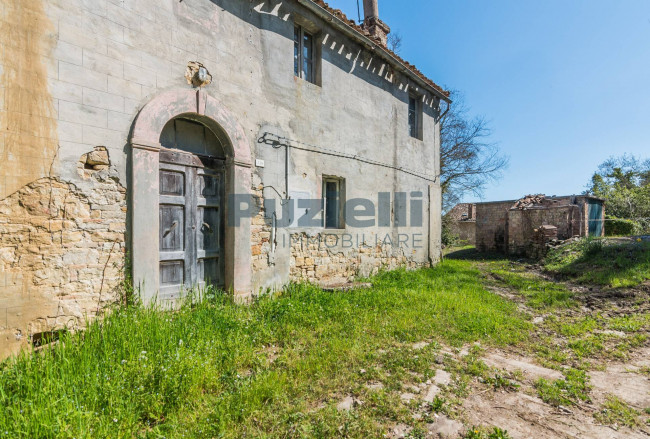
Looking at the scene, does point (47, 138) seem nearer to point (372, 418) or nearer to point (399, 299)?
point (372, 418)

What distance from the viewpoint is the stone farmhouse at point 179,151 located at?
3365 mm

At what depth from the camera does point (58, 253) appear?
3512 mm

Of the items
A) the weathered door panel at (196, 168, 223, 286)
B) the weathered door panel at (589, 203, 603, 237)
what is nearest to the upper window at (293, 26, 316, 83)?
the weathered door panel at (196, 168, 223, 286)

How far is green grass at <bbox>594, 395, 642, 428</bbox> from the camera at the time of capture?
2.51m

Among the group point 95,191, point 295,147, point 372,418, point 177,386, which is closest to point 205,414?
point 177,386

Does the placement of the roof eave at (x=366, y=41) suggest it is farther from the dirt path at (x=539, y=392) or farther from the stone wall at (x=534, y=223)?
the stone wall at (x=534, y=223)

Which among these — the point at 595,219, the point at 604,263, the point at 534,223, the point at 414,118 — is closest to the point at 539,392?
the point at 604,263

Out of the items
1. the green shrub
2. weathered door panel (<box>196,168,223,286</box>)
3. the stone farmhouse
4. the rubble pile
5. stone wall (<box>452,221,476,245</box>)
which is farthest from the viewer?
stone wall (<box>452,221,476,245</box>)

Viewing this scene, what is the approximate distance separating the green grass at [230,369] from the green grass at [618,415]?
4.46ft

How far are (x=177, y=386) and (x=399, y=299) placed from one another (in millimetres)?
4011

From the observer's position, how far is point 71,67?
11.8 ft

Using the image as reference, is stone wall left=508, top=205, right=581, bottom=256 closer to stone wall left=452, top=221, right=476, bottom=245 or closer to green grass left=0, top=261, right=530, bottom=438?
stone wall left=452, top=221, right=476, bottom=245

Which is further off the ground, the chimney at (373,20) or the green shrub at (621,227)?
the chimney at (373,20)

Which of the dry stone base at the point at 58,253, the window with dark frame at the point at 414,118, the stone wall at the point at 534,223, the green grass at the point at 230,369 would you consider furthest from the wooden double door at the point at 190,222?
the stone wall at the point at 534,223
